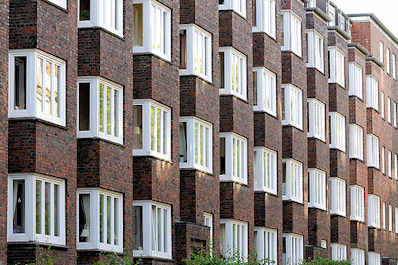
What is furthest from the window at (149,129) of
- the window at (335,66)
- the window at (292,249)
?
the window at (335,66)

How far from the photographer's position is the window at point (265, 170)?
55781mm

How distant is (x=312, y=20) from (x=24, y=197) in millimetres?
33838

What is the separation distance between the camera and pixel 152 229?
43281 mm

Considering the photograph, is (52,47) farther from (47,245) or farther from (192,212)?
(192,212)

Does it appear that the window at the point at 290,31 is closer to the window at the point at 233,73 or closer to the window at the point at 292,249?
the window at the point at 233,73

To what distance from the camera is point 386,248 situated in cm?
8150

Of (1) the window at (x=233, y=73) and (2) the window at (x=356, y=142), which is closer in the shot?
(1) the window at (x=233, y=73)

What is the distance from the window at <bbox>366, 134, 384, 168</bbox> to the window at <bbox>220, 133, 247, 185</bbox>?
26.2 m

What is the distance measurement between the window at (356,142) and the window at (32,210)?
39.9 m

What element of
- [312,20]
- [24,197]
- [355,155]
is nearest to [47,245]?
[24,197]

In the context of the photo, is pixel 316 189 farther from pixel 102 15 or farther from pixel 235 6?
pixel 102 15

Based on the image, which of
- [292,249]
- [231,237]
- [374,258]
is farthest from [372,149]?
[231,237]

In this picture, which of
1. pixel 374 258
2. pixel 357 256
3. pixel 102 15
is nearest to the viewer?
pixel 102 15

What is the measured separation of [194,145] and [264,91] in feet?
32.7
